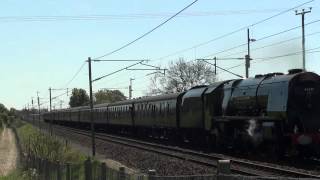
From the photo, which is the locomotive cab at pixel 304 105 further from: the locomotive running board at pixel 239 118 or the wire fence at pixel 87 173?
the wire fence at pixel 87 173

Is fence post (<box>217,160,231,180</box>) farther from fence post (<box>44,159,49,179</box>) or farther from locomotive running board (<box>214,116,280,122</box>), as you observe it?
locomotive running board (<box>214,116,280,122</box>)

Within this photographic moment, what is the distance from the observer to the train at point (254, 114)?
22.5 meters

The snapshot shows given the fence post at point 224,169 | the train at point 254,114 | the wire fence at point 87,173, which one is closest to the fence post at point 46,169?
the wire fence at point 87,173

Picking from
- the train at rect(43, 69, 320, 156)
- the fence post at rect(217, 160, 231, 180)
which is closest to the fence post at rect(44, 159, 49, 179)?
the train at rect(43, 69, 320, 156)

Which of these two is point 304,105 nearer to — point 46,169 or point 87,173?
point 46,169

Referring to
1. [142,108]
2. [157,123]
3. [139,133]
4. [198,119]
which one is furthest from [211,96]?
[139,133]

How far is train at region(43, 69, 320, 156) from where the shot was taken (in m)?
22.5

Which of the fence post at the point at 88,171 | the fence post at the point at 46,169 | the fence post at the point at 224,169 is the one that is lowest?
the fence post at the point at 46,169

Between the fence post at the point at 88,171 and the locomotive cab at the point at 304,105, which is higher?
the locomotive cab at the point at 304,105

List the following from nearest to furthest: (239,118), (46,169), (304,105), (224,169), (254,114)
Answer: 1. (224,169)
2. (46,169)
3. (304,105)
4. (254,114)
5. (239,118)

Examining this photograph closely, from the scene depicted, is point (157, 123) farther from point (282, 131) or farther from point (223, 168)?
point (223, 168)

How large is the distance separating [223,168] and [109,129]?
59579mm

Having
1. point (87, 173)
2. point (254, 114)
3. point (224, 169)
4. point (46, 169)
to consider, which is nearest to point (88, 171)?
point (87, 173)

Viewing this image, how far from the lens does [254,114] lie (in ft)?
82.7
